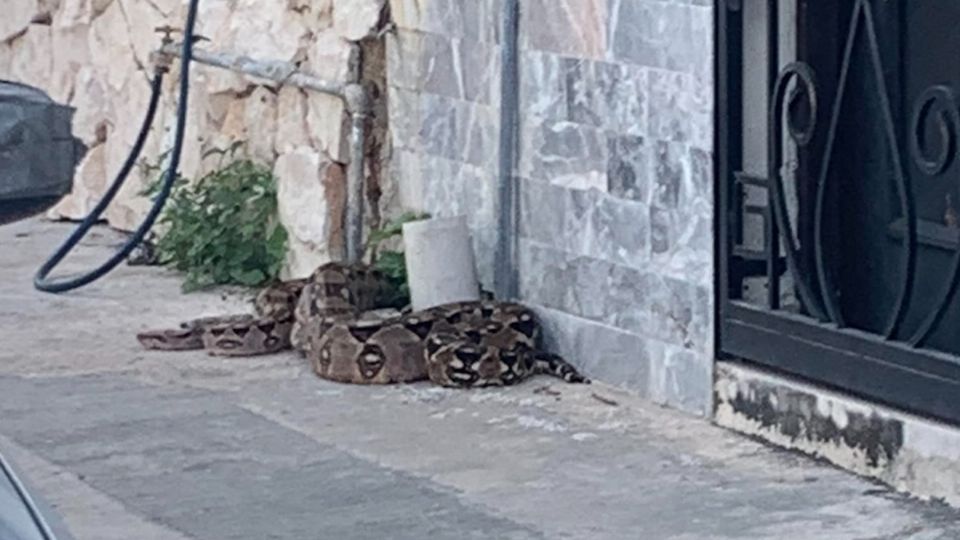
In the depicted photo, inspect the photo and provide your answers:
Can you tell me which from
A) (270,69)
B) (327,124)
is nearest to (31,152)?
(327,124)

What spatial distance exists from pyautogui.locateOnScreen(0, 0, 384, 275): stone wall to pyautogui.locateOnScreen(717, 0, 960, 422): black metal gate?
2664 millimetres

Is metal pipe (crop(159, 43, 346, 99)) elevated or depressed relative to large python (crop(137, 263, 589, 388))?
elevated

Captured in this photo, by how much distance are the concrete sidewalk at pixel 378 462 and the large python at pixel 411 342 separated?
0.09 meters

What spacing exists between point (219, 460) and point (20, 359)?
2.02m

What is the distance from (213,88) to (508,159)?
8.75 ft

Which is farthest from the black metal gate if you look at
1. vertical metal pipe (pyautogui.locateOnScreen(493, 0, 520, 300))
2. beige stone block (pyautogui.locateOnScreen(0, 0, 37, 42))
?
beige stone block (pyautogui.locateOnScreen(0, 0, 37, 42))

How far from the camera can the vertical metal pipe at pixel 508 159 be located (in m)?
9.45

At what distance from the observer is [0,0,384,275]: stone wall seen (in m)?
10.7

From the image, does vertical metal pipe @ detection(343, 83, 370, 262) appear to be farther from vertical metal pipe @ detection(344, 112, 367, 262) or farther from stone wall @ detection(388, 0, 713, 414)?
stone wall @ detection(388, 0, 713, 414)

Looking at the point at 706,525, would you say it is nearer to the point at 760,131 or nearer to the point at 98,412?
the point at 760,131

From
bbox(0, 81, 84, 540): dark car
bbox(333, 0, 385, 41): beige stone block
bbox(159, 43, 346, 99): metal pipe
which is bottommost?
bbox(159, 43, 346, 99): metal pipe

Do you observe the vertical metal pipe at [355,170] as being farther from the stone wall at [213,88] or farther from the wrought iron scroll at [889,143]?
the wrought iron scroll at [889,143]

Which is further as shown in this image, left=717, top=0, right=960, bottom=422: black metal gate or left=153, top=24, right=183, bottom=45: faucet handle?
left=153, top=24, right=183, bottom=45: faucet handle

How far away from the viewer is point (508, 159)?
9547 mm
